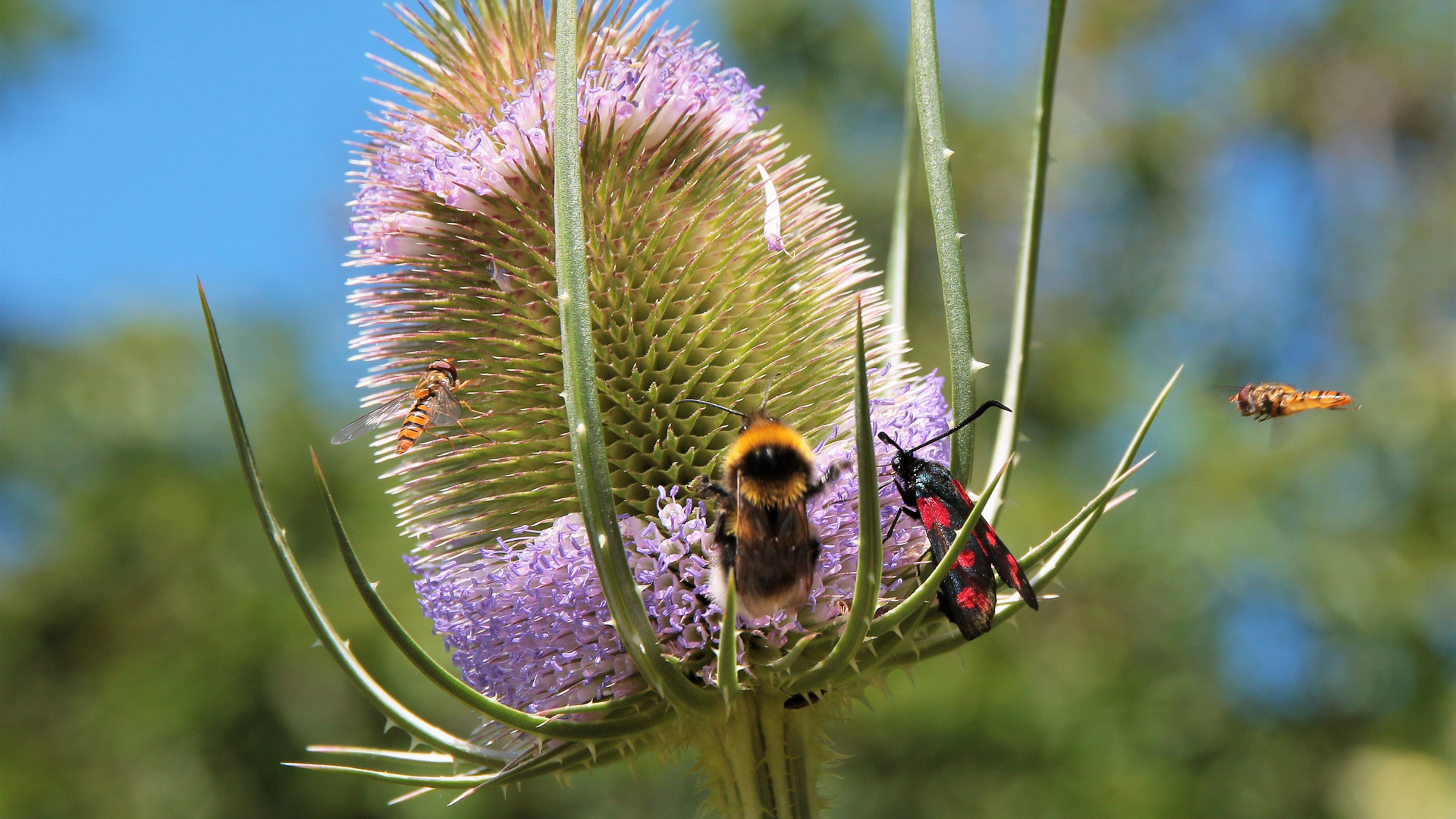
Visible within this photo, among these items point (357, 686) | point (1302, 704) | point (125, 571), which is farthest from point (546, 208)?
point (125, 571)

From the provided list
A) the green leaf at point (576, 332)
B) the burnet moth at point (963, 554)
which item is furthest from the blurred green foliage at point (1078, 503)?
the green leaf at point (576, 332)

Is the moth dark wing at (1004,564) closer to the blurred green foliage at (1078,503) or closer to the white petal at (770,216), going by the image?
the white petal at (770,216)

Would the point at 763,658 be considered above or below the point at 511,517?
below

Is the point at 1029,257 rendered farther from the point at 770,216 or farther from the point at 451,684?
the point at 451,684

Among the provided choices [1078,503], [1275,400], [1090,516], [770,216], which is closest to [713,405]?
[770,216]

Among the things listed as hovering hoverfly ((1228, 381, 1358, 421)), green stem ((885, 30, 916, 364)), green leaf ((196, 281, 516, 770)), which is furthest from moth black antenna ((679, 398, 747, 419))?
hovering hoverfly ((1228, 381, 1358, 421))

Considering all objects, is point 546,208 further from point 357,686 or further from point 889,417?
point 357,686

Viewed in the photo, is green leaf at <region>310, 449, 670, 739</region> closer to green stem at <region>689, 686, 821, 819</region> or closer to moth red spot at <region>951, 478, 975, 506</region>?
green stem at <region>689, 686, 821, 819</region>
